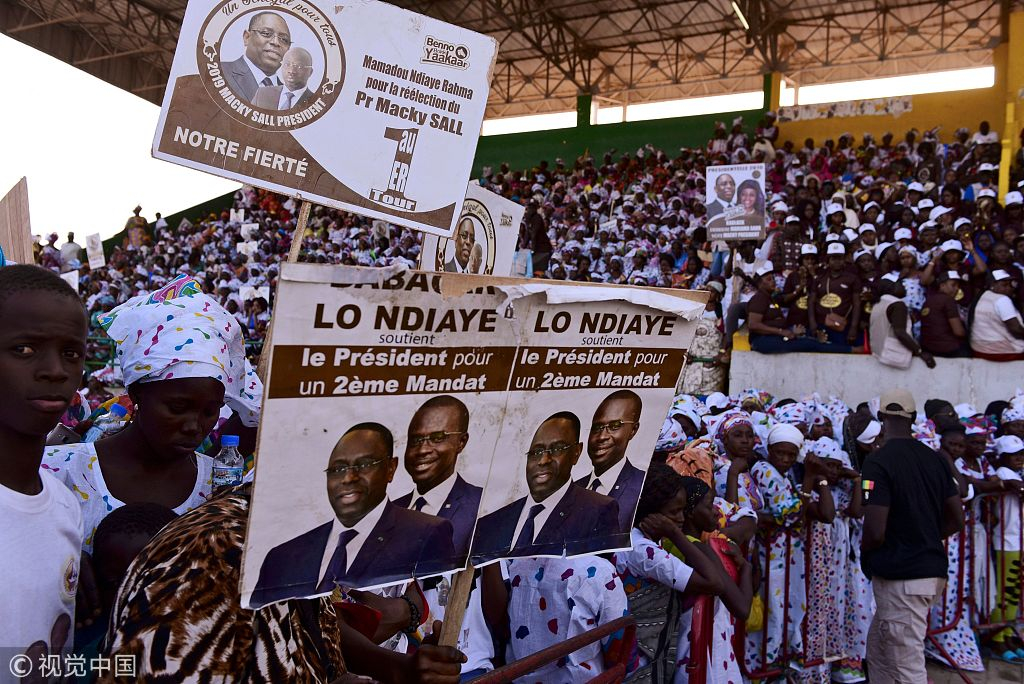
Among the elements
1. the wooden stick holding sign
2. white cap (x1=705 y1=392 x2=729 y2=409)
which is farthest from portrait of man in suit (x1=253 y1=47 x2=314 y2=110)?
white cap (x1=705 y1=392 x2=729 y2=409)

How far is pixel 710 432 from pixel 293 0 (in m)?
4.34

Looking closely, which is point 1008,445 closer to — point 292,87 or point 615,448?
point 615,448

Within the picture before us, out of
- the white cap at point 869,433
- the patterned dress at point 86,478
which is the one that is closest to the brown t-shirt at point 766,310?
the white cap at point 869,433

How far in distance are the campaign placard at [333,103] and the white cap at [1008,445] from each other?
570cm

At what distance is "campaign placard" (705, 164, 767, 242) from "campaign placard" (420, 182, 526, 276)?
651cm

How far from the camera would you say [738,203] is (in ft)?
31.8

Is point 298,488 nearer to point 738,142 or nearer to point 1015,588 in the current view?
point 1015,588

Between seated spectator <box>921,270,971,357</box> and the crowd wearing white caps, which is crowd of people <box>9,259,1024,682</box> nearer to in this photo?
the crowd wearing white caps

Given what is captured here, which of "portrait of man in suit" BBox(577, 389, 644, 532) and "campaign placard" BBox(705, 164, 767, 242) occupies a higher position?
"campaign placard" BBox(705, 164, 767, 242)

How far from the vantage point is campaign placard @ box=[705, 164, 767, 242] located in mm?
9578

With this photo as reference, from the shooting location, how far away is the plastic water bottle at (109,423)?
297 centimetres

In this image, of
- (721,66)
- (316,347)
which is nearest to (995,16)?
(721,66)

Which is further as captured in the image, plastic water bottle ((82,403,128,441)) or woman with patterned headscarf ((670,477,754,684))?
woman with patterned headscarf ((670,477,754,684))

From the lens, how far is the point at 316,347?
1.48m
